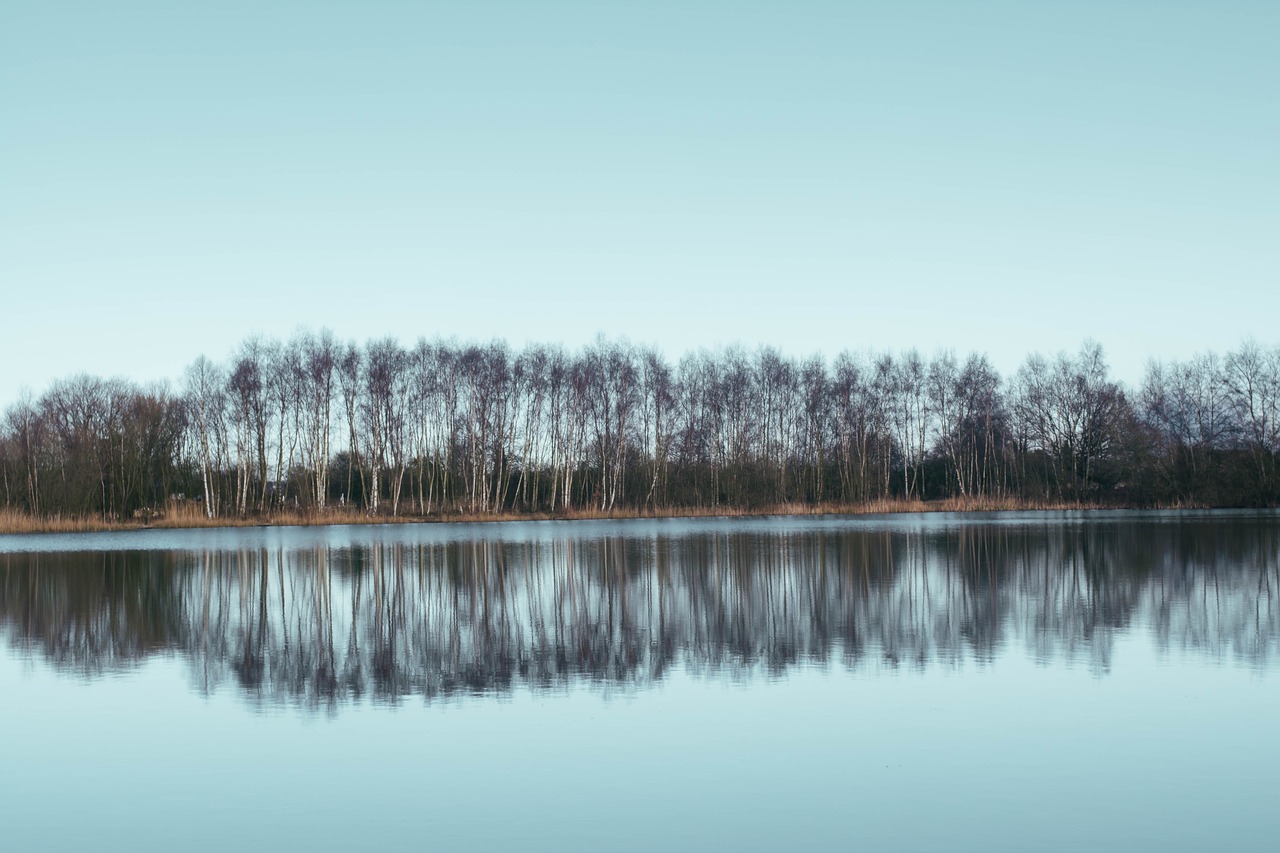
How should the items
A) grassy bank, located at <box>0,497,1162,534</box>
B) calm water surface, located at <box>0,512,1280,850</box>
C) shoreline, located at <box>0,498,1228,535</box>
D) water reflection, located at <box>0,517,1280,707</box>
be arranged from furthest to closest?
shoreline, located at <box>0,498,1228,535</box> < grassy bank, located at <box>0,497,1162,534</box> < water reflection, located at <box>0,517,1280,707</box> < calm water surface, located at <box>0,512,1280,850</box>

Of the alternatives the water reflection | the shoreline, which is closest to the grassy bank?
the shoreline

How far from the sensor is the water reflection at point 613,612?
13250mm

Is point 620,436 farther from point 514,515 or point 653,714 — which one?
point 653,714

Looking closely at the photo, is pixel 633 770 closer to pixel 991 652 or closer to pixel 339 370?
pixel 991 652

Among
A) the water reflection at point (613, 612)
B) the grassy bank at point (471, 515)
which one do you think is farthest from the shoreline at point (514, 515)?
the water reflection at point (613, 612)

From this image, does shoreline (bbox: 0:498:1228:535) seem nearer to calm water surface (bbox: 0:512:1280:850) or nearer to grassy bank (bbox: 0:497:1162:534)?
grassy bank (bbox: 0:497:1162:534)

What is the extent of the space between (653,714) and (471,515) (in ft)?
177

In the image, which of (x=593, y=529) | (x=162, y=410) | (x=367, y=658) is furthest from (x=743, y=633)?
(x=162, y=410)

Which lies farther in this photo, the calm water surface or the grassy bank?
the grassy bank

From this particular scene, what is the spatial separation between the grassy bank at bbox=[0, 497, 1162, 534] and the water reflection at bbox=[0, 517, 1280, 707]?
22524 mm

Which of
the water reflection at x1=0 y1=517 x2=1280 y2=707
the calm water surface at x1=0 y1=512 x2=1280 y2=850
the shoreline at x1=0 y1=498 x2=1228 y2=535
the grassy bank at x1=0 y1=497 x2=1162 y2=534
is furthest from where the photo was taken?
the shoreline at x1=0 y1=498 x2=1228 y2=535

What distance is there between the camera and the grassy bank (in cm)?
5200

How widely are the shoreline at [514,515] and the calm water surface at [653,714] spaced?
32576mm

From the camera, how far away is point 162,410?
2346 inches
